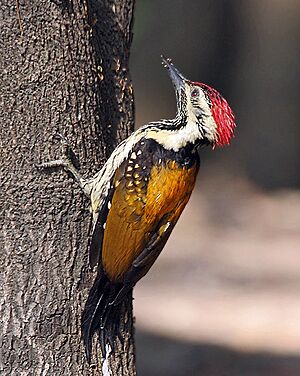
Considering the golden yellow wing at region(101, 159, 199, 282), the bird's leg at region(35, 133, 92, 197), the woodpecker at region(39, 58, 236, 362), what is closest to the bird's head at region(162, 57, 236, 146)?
the woodpecker at region(39, 58, 236, 362)

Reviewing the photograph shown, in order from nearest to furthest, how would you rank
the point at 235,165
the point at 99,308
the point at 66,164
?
1. the point at 66,164
2. the point at 99,308
3. the point at 235,165

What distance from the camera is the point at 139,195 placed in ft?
15.9

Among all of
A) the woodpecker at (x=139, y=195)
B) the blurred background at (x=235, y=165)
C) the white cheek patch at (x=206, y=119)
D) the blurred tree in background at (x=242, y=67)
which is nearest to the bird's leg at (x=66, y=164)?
the woodpecker at (x=139, y=195)

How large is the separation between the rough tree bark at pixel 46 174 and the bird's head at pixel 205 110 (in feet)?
1.33

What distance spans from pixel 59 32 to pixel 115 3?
2.01 feet

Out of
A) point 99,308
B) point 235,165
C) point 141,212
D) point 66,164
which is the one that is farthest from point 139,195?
point 235,165

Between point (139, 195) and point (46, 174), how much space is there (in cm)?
48

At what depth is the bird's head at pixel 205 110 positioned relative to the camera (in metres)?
4.90

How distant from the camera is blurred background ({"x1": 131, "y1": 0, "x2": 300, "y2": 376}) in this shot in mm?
11539

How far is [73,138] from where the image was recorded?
A: 4680 millimetres

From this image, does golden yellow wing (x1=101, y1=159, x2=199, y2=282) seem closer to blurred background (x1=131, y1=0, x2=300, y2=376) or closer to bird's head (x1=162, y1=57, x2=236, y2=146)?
bird's head (x1=162, y1=57, x2=236, y2=146)

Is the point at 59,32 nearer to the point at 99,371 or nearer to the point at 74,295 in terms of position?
the point at 74,295

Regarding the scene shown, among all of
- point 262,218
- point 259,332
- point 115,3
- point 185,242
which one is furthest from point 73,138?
point 262,218

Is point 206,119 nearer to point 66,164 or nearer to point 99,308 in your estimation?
point 66,164
